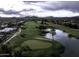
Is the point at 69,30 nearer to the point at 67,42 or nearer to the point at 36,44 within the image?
the point at 67,42

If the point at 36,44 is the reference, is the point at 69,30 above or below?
above

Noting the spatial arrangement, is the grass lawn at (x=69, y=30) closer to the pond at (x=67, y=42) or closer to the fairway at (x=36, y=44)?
the pond at (x=67, y=42)

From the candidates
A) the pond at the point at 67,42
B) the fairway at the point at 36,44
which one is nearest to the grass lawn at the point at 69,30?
the pond at the point at 67,42

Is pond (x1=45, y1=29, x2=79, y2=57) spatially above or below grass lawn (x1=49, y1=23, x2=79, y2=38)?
below

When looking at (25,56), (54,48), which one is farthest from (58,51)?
(25,56)

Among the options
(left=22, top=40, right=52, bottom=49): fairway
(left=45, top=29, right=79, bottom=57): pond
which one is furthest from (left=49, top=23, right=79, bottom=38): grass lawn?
(left=22, top=40, right=52, bottom=49): fairway

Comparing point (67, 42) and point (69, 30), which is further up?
point (69, 30)

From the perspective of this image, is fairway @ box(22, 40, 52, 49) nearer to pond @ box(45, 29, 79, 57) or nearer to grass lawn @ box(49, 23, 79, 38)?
pond @ box(45, 29, 79, 57)

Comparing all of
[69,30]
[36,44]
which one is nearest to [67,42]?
[69,30]

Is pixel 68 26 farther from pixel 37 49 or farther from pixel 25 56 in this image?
pixel 25 56
